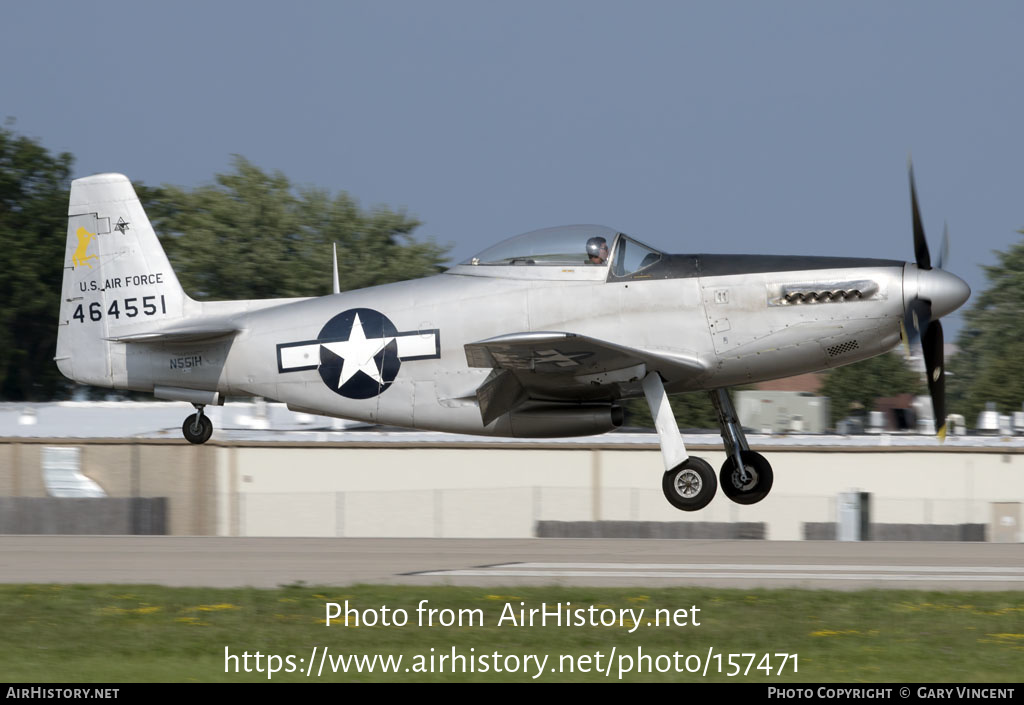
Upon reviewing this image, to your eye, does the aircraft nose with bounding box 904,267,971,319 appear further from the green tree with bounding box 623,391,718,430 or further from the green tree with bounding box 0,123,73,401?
the green tree with bounding box 0,123,73,401

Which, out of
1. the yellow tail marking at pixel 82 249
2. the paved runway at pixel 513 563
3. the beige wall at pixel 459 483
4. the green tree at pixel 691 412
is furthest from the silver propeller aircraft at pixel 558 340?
the green tree at pixel 691 412

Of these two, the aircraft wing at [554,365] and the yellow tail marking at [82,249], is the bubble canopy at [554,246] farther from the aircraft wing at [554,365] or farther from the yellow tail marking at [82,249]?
the yellow tail marking at [82,249]

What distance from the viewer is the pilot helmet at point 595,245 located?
16125mm

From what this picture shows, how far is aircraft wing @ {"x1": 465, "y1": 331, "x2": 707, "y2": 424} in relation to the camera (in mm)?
A: 15078

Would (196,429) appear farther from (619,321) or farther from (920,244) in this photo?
(920,244)

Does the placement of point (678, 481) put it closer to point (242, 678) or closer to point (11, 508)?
point (242, 678)

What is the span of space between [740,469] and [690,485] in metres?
1.06

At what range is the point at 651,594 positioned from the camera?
13.1 metres

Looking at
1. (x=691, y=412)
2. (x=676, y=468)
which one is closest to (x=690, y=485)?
(x=676, y=468)

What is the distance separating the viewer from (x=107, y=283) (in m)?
18.3

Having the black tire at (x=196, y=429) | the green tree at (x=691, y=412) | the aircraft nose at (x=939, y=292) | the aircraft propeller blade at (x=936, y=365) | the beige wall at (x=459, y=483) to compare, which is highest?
the aircraft nose at (x=939, y=292)

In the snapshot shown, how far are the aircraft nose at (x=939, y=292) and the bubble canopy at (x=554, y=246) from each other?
3.61 m

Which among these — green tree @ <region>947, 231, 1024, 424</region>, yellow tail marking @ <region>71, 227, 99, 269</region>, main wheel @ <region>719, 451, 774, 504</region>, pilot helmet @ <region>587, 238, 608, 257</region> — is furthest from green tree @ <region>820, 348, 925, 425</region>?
yellow tail marking @ <region>71, 227, 99, 269</region>

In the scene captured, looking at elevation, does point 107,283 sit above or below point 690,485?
above
